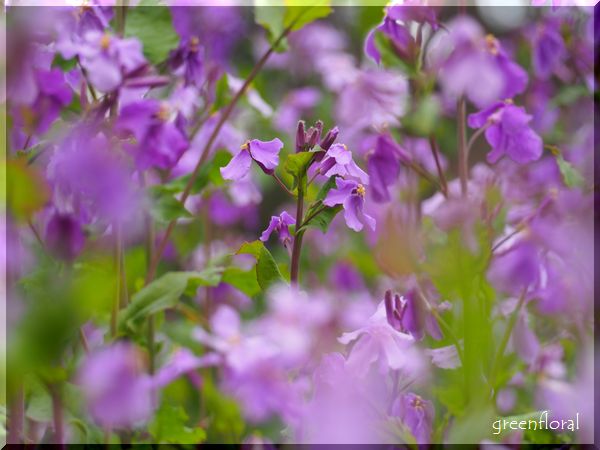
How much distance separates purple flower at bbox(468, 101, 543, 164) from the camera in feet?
2.93

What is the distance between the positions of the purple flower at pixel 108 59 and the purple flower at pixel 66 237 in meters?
0.10

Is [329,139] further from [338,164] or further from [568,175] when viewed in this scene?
[568,175]

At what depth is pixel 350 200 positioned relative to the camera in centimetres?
65

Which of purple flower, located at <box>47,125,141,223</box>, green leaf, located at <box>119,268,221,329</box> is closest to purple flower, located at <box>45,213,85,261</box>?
purple flower, located at <box>47,125,141,223</box>

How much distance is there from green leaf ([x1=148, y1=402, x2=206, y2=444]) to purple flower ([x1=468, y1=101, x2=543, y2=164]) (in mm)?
447

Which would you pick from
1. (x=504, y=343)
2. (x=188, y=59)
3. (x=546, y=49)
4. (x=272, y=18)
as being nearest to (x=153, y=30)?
(x=188, y=59)

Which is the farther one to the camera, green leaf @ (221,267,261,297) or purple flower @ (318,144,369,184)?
green leaf @ (221,267,261,297)

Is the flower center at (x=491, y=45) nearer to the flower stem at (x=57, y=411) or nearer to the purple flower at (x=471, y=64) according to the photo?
the purple flower at (x=471, y=64)

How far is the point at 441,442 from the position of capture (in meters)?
0.73

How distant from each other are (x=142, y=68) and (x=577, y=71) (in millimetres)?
1029

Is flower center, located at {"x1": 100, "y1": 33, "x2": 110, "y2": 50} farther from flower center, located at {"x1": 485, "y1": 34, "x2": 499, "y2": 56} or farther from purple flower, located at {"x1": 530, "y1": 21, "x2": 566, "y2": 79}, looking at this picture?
purple flower, located at {"x1": 530, "y1": 21, "x2": 566, "y2": 79}

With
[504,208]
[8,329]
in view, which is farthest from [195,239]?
[8,329]

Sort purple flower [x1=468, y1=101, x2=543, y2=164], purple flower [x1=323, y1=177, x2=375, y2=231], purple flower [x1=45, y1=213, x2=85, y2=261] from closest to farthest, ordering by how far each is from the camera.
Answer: purple flower [x1=45, y1=213, x2=85, y2=261], purple flower [x1=323, y1=177, x2=375, y2=231], purple flower [x1=468, y1=101, x2=543, y2=164]

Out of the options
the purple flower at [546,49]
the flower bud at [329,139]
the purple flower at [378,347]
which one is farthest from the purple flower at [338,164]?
the purple flower at [546,49]
